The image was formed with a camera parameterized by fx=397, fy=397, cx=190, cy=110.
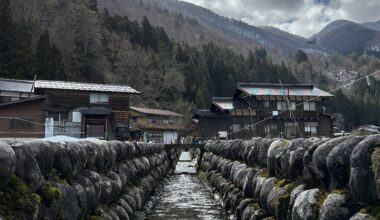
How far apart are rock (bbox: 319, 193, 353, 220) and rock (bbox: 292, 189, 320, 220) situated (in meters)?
0.32

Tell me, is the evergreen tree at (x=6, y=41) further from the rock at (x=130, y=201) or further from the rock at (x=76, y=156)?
the rock at (x=76, y=156)

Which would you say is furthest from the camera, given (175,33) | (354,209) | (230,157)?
(175,33)

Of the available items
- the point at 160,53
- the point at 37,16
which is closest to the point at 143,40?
the point at 160,53

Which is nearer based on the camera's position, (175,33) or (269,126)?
(269,126)

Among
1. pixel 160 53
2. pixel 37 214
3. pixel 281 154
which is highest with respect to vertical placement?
pixel 160 53

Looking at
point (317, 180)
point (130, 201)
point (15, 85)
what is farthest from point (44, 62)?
point (317, 180)

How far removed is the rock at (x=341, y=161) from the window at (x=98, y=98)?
1444 inches

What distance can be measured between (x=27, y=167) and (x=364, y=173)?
369 centimetres

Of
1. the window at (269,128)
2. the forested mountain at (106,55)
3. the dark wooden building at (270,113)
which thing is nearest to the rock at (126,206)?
the dark wooden building at (270,113)

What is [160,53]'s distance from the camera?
78.7 m

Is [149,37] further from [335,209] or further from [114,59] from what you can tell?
[335,209]

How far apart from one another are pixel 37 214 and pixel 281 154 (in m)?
4.59

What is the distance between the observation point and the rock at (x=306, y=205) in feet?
16.8

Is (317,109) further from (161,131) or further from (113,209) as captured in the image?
(113,209)
